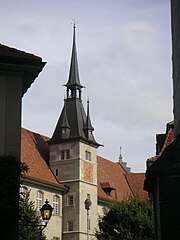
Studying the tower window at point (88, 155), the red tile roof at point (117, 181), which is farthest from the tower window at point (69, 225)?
the tower window at point (88, 155)

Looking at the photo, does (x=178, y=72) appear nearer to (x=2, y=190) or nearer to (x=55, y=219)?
(x=2, y=190)

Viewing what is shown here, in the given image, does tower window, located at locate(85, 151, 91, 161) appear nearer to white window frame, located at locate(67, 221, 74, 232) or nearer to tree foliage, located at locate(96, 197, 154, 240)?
white window frame, located at locate(67, 221, 74, 232)

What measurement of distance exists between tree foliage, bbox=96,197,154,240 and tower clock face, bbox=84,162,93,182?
14.2 metres

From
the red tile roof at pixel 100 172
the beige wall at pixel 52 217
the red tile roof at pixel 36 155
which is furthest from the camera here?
the red tile roof at pixel 100 172

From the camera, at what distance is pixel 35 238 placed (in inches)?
1476

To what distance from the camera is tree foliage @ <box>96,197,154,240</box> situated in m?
40.6

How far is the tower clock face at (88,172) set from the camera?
57.8m

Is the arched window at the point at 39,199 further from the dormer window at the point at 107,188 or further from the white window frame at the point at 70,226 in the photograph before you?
the dormer window at the point at 107,188

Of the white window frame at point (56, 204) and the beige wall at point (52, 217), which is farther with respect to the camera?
the white window frame at point (56, 204)

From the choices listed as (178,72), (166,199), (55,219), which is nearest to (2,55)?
(178,72)

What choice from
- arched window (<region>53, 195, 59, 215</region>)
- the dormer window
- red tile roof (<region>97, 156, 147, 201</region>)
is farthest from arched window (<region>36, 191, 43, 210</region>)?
the dormer window

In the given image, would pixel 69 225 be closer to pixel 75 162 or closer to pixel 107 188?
pixel 75 162

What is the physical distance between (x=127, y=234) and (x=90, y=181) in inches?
709

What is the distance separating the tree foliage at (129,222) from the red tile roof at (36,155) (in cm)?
1140
